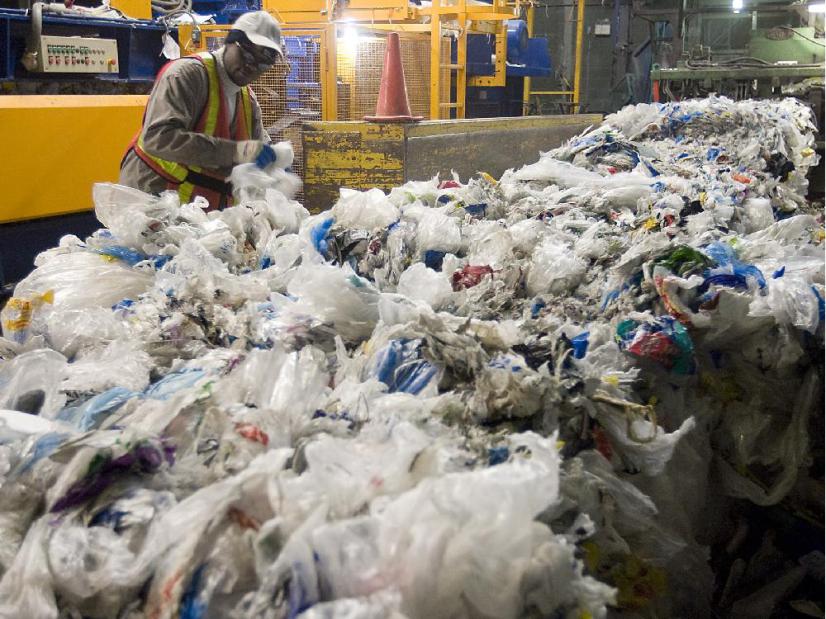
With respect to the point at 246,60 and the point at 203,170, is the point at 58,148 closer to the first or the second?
the point at 203,170

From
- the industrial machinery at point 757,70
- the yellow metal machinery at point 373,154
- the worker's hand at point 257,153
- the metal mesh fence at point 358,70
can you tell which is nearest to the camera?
the worker's hand at point 257,153

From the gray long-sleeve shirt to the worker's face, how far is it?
7 cm

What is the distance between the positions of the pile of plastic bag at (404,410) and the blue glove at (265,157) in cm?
124

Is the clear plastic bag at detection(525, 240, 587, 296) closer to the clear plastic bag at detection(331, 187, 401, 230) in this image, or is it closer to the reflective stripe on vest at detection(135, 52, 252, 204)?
the clear plastic bag at detection(331, 187, 401, 230)

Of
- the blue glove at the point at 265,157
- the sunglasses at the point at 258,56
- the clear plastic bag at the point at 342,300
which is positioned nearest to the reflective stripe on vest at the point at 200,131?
the sunglasses at the point at 258,56

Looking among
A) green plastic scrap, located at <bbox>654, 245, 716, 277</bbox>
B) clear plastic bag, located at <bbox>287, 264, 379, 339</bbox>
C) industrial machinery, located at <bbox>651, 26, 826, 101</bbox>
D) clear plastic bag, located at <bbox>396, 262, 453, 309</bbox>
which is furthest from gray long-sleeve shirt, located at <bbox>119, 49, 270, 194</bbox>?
industrial machinery, located at <bbox>651, 26, 826, 101</bbox>

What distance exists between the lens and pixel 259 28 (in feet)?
13.4

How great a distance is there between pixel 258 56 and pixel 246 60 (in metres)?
0.07

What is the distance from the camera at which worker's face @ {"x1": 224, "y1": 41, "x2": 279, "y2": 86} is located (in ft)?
13.6

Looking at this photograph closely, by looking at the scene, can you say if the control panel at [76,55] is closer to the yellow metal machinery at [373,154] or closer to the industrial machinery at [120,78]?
the industrial machinery at [120,78]

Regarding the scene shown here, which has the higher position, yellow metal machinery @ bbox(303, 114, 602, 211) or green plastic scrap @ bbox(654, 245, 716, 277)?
yellow metal machinery @ bbox(303, 114, 602, 211)

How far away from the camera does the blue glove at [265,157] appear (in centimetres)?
421

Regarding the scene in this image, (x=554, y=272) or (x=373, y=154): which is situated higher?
(x=373, y=154)

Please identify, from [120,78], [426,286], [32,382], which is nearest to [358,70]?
[120,78]
